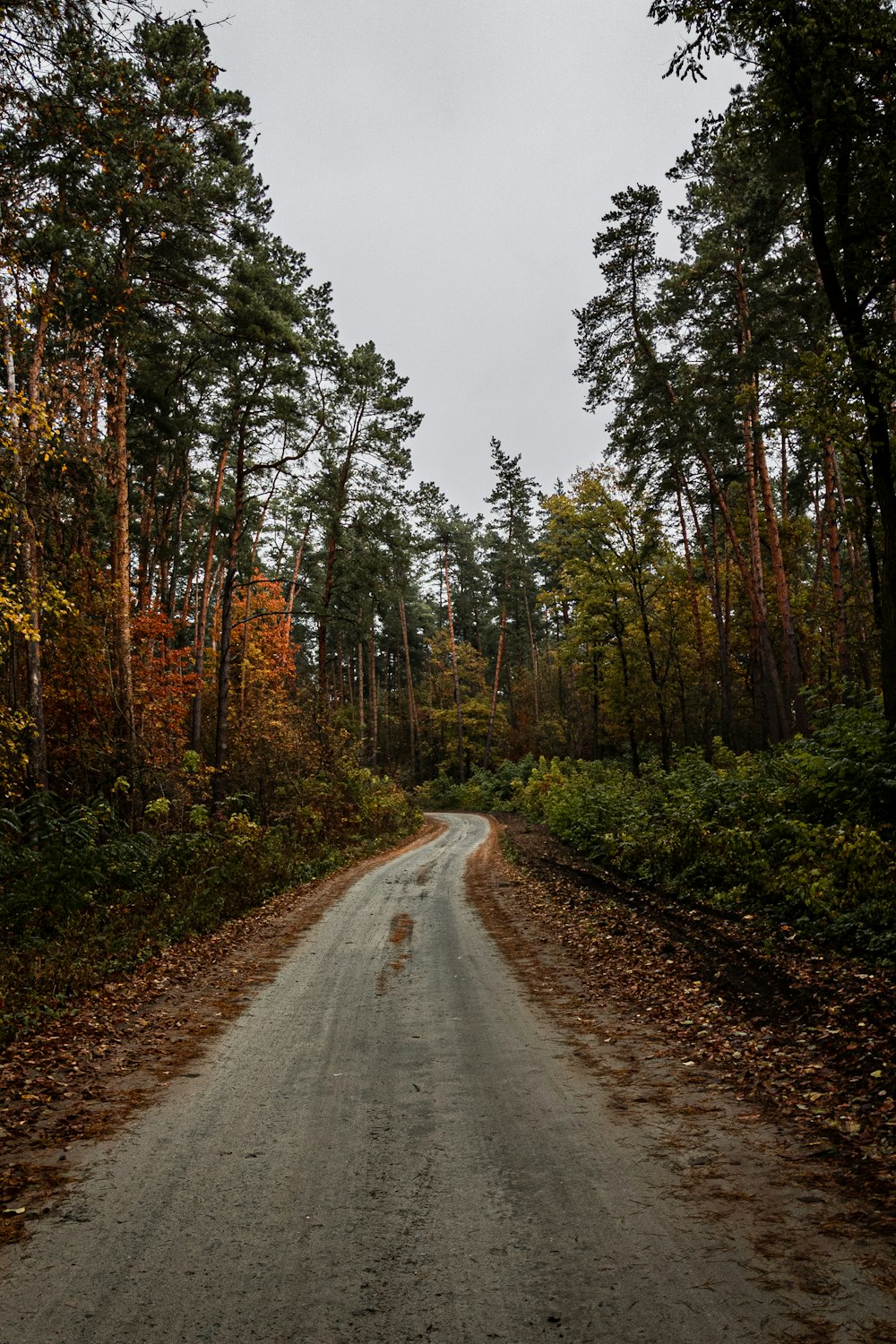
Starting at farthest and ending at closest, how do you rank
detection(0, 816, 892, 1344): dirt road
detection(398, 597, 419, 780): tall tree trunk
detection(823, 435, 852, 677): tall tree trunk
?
detection(398, 597, 419, 780): tall tree trunk, detection(823, 435, 852, 677): tall tree trunk, detection(0, 816, 892, 1344): dirt road

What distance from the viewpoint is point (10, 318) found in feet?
20.1

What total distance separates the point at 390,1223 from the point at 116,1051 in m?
3.34

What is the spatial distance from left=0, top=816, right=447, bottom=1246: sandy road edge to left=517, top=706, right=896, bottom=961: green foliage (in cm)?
539

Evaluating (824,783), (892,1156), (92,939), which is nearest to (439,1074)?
(892,1156)

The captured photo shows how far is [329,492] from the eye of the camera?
78.0ft

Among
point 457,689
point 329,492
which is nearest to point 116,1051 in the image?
point 329,492

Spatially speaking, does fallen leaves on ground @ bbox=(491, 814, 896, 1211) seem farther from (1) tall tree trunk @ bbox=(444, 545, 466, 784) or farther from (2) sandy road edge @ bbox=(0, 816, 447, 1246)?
(1) tall tree trunk @ bbox=(444, 545, 466, 784)

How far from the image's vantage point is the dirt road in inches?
96.3

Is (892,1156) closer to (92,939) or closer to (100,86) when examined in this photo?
(92,939)

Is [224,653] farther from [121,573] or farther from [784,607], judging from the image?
[784,607]

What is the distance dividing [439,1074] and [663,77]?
33.1ft

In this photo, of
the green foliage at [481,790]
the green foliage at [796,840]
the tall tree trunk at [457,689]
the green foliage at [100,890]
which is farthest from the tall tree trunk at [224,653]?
the tall tree trunk at [457,689]

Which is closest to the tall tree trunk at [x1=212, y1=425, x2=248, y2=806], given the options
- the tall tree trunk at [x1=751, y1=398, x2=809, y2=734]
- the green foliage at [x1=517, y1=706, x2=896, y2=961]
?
the green foliage at [x1=517, y1=706, x2=896, y2=961]

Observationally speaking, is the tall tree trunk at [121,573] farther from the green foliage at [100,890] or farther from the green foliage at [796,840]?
the green foliage at [796,840]
